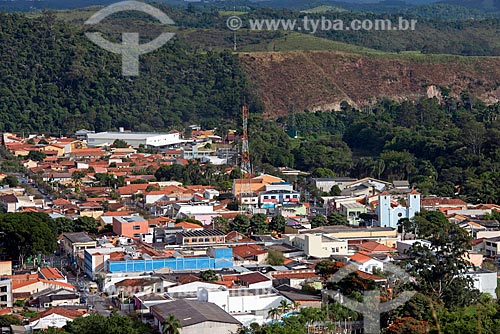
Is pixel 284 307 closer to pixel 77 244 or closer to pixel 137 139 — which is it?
pixel 77 244

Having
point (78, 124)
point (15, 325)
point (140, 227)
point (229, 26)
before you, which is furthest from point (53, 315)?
point (229, 26)

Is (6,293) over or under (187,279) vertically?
under

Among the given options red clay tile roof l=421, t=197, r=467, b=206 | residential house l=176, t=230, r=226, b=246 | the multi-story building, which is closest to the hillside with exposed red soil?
red clay tile roof l=421, t=197, r=467, b=206

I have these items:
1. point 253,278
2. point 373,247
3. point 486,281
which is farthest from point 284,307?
point 373,247

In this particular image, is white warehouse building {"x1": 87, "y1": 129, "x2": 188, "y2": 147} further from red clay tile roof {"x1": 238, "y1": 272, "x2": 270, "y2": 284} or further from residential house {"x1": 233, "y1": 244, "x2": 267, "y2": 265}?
red clay tile roof {"x1": 238, "y1": 272, "x2": 270, "y2": 284}

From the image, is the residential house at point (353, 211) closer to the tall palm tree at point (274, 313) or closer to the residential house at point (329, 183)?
the residential house at point (329, 183)

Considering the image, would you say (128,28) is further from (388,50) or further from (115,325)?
(115,325)
